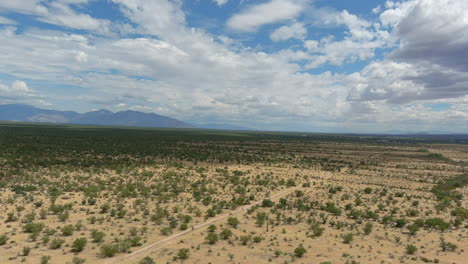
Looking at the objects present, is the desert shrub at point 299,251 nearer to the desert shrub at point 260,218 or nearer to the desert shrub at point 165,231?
the desert shrub at point 260,218

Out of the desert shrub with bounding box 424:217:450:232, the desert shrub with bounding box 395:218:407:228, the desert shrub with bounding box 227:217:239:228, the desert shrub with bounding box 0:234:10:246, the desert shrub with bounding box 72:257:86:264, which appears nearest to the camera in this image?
the desert shrub with bounding box 72:257:86:264

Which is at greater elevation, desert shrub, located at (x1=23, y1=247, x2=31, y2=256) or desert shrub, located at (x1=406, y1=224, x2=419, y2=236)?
desert shrub, located at (x1=406, y1=224, x2=419, y2=236)

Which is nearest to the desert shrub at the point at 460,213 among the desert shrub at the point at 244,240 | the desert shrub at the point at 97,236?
the desert shrub at the point at 244,240

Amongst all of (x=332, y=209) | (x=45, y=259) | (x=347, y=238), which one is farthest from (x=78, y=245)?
(x=332, y=209)

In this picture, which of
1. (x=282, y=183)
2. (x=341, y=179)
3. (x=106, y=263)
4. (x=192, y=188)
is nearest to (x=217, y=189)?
(x=192, y=188)

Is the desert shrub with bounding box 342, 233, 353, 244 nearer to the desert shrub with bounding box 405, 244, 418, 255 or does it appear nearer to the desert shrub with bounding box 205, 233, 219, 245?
the desert shrub with bounding box 405, 244, 418, 255

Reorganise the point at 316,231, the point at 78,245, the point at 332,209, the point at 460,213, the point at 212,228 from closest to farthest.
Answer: the point at 78,245 < the point at 316,231 < the point at 212,228 < the point at 460,213 < the point at 332,209

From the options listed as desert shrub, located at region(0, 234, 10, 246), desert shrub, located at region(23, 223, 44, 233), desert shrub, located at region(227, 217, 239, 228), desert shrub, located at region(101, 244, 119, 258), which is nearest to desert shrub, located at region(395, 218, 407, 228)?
desert shrub, located at region(227, 217, 239, 228)

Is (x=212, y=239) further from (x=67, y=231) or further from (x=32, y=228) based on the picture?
(x=32, y=228)

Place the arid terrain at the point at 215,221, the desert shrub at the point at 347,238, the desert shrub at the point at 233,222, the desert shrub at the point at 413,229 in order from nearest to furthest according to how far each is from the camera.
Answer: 1. the arid terrain at the point at 215,221
2. the desert shrub at the point at 347,238
3. the desert shrub at the point at 413,229
4. the desert shrub at the point at 233,222

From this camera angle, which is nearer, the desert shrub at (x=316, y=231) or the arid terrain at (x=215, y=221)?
the arid terrain at (x=215, y=221)

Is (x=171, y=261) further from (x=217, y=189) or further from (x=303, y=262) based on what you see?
(x=217, y=189)

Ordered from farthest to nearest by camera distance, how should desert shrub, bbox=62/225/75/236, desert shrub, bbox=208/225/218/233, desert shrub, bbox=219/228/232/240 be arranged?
1. desert shrub, bbox=208/225/218/233
2. desert shrub, bbox=219/228/232/240
3. desert shrub, bbox=62/225/75/236
